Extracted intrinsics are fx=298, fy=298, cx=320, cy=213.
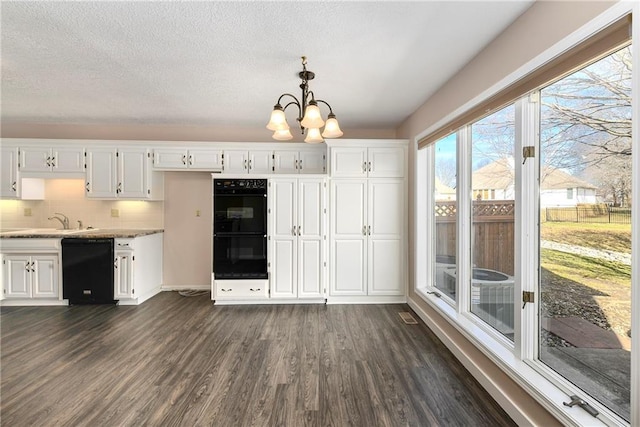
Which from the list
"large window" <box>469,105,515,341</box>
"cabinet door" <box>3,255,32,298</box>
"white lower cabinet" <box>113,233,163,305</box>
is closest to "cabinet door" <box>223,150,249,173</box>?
"white lower cabinet" <box>113,233,163,305</box>

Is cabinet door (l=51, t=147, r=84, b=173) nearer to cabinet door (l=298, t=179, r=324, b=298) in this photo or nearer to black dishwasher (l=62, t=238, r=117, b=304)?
black dishwasher (l=62, t=238, r=117, b=304)

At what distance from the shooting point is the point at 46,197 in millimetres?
4473

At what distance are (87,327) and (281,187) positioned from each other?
8.87 ft

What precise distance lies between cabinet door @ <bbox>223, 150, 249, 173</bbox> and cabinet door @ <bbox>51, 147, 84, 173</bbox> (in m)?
2.02

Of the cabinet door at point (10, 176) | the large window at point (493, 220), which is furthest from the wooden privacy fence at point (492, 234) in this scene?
the cabinet door at point (10, 176)

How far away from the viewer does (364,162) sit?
4082 millimetres

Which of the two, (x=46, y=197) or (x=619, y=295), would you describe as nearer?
(x=619, y=295)

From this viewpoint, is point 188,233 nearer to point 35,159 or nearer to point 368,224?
point 35,159

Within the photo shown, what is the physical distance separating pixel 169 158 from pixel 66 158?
1399mm

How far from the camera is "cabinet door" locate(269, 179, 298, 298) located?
4.07 metres

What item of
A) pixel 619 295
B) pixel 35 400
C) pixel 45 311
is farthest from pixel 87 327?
pixel 619 295

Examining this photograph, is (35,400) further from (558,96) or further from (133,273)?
(558,96)

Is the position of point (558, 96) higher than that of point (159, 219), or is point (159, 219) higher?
point (558, 96)

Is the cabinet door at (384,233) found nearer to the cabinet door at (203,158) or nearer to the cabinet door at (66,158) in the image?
the cabinet door at (203,158)
